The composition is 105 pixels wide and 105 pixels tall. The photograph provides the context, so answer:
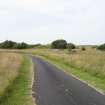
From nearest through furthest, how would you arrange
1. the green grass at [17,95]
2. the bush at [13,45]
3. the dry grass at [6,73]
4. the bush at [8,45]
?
the green grass at [17,95]
the dry grass at [6,73]
the bush at [13,45]
the bush at [8,45]

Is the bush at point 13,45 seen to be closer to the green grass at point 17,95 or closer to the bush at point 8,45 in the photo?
the bush at point 8,45

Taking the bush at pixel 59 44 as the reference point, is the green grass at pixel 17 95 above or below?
below

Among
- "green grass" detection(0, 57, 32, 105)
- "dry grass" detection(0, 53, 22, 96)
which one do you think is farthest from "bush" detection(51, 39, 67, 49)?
"green grass" detection(0, 57, 32, 105)

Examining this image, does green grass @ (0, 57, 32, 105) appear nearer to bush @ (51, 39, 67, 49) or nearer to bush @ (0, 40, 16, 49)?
bush @ (51, 39, 67, 49)

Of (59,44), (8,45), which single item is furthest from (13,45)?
(59,44)

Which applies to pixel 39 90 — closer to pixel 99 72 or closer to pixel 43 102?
pixel 43 102

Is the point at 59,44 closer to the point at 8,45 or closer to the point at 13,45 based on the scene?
the point at 13,45

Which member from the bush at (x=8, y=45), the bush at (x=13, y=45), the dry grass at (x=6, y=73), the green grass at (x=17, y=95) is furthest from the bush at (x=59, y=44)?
the green grass at (x=17, y=95)

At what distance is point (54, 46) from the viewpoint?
144375mm

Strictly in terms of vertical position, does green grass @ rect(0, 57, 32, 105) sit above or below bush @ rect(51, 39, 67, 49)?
below

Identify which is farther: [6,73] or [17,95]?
[6,73]

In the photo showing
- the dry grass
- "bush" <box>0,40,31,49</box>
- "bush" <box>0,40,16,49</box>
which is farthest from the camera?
"bush" <box>0,40,16,49</box>

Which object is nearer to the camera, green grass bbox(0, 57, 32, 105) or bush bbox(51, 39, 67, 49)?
green grass bbox(0, 57, 32, 105)

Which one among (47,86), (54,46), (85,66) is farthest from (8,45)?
(47,86)
